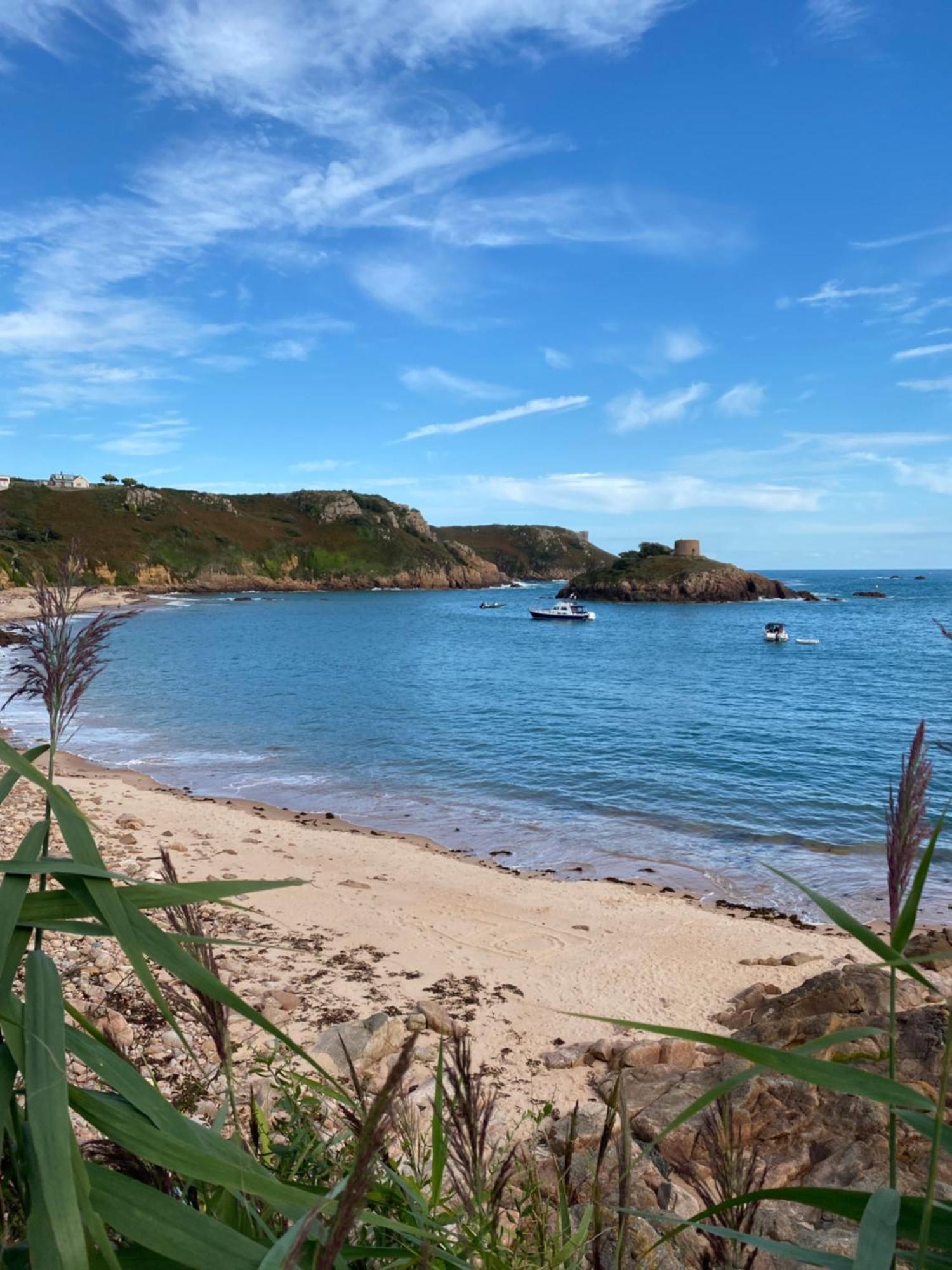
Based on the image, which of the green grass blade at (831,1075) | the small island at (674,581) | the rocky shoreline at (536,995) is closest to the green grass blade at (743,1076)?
the green grass blade at (831,1075)

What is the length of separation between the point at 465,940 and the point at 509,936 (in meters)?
0.62

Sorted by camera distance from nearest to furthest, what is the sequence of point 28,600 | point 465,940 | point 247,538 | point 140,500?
1. point 465,940
2. point 28,600
3. point 140,500
4. point 247,538

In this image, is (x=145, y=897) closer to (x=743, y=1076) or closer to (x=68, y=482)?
(x=743, y=1076)

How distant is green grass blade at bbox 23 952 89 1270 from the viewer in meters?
0.86

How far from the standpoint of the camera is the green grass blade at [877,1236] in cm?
95

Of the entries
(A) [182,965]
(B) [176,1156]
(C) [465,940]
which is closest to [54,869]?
(A) [182,965]

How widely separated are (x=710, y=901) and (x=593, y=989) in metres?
4.45

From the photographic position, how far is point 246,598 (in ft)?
376

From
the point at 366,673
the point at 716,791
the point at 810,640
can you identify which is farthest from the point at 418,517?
the point at 716,791

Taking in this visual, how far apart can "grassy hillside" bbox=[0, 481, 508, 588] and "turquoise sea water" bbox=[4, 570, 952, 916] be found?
52362 mm

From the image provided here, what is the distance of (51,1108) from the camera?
0.90 meters

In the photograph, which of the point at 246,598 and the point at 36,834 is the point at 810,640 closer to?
the point at 36,834

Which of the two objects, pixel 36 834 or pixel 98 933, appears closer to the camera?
pixel 98 933

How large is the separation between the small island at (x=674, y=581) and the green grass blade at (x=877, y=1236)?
116m
